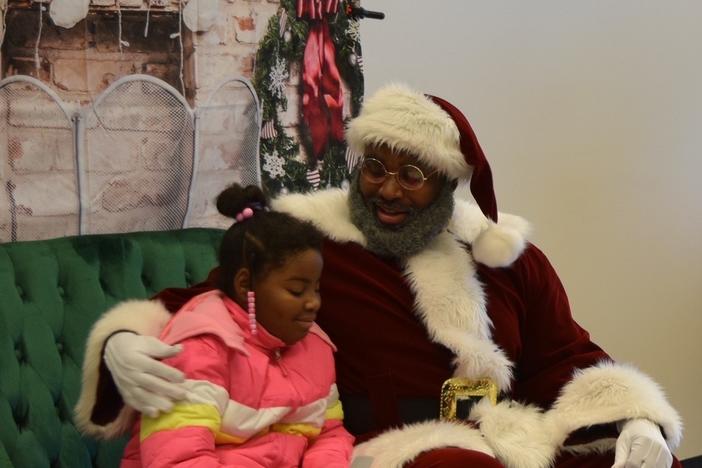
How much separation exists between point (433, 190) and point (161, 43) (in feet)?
2.57

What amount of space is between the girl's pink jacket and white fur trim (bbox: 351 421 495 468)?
4 centimetres

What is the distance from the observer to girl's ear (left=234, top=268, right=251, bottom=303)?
1.81 metres

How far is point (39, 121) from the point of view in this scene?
221cm

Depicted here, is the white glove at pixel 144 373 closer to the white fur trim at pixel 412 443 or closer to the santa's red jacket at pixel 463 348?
the santa's red jacket at pixel 463 348

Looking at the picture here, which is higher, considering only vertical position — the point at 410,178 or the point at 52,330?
the point at 410,178

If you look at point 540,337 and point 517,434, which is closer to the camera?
point 517,434

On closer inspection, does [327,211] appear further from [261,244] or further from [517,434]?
[517,434]

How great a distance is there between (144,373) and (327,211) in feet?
2.07

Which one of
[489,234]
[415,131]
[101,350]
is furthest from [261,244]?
[489,234]

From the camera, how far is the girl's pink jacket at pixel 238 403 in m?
1.63

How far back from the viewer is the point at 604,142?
362 centimetres

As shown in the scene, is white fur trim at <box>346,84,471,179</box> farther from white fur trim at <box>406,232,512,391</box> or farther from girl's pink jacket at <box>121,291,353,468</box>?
girl's pink jacket at <box>121,291,353,468</box>

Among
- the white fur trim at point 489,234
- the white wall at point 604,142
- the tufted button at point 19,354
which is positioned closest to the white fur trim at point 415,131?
the white fur trim at point 489,234

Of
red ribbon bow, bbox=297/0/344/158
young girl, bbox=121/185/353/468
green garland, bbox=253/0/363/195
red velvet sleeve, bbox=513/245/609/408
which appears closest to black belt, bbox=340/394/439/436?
young girl, bbox=121/185/353/468
